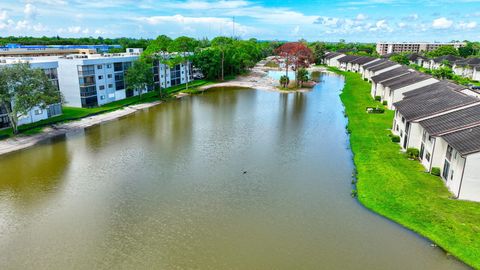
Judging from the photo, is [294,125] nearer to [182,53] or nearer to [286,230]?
[286,230]

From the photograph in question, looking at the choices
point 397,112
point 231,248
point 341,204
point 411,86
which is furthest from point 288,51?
point 231,248

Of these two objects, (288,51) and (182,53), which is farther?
(288,51)

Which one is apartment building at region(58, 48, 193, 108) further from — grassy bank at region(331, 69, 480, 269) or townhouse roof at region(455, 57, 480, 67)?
townhouse roof at region(455, 57, 480, 67)

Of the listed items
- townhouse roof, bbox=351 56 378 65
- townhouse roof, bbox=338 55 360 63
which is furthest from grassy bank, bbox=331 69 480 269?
townhouse roof, bbox=338 55 360 63

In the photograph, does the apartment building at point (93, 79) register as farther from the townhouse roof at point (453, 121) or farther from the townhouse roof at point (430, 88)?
the townhouse roof at point (430, 88)

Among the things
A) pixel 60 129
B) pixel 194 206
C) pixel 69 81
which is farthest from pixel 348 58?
pixel 194 206

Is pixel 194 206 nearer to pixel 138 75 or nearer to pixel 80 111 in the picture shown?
pixel 80 111

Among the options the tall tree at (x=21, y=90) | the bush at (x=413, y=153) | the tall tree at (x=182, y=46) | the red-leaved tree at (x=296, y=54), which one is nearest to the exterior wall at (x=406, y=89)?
the bush at (x=413, y=153)
